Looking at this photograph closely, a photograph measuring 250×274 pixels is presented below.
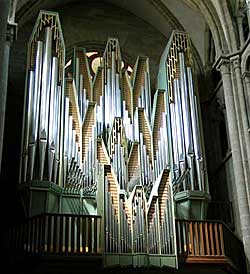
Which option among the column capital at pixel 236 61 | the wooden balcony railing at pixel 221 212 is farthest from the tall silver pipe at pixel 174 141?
the column capital at pixel 236 61

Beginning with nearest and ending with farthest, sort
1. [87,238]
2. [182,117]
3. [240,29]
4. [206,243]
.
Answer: [87,238] < [206,243] < [182,117] < [240,29]

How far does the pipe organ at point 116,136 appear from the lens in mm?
13734

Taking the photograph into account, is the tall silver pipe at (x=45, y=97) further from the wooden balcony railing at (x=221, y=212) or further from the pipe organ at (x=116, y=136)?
the wooden balcony railing at (x=221, y=212)

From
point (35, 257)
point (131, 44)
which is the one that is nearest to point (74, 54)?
point (131, 44)

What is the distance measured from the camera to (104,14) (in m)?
21.0

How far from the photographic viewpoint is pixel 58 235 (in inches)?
536

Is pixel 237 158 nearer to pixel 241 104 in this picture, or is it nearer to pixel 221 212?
pixel 241 104

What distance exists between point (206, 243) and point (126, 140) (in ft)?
12.3

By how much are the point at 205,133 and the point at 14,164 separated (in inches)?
249

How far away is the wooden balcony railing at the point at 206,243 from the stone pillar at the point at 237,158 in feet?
1.59

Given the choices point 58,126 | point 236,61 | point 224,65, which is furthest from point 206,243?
point 236,61

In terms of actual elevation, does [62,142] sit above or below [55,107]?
below

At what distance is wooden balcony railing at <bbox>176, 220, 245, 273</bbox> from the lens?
558 inches

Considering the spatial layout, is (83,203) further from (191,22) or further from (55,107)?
(191,22)
